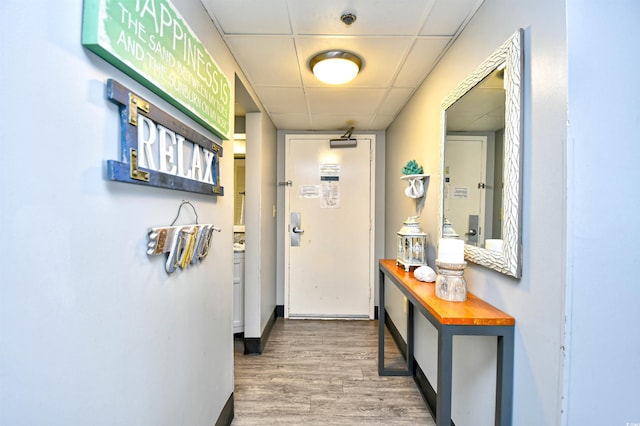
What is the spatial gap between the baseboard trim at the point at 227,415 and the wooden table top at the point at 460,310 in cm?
122

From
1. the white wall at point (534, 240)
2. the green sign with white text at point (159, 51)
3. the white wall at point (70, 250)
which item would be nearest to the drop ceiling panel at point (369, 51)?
the white wall at point (534, 240)

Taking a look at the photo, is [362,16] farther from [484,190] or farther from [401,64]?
[484,190]

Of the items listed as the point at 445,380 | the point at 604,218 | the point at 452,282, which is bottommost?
the point at 445,380

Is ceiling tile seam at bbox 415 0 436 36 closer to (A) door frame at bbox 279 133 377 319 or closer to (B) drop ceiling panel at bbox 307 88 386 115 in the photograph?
(B) drop ceiling panel at bbox 307 88 386 115

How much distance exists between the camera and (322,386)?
2.01 meters

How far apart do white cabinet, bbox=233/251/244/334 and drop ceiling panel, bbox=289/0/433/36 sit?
6.29 ft

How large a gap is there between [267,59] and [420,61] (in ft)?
3.12

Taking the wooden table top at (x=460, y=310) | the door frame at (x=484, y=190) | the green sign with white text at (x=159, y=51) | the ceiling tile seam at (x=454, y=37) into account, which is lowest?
the wooden table top at (x=460, y=310)

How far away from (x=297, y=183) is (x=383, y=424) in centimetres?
237

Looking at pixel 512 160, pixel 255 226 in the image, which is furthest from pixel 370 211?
pixel 512 160

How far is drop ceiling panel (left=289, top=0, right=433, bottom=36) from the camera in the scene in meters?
1.28

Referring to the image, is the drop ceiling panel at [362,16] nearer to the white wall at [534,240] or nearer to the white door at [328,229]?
the white wall at [534,240]

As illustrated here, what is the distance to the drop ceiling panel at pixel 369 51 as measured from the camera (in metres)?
1.57

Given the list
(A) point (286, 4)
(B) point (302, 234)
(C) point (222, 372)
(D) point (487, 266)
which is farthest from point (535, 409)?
(B) point (302, 234)
